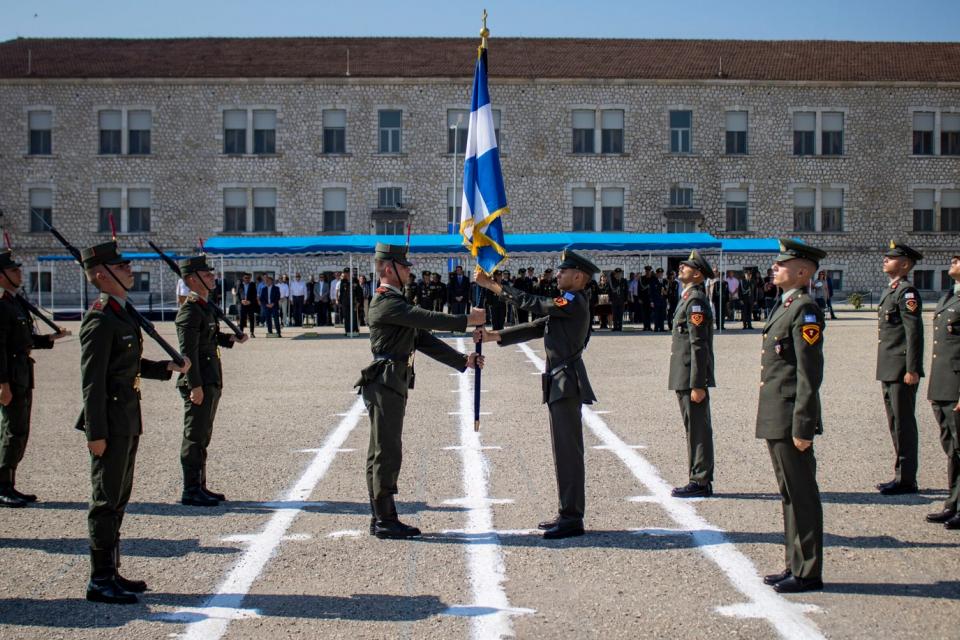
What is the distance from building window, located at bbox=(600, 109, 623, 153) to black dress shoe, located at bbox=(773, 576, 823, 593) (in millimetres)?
44839

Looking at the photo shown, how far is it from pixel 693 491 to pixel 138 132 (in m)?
45.9

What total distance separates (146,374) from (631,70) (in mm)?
45865

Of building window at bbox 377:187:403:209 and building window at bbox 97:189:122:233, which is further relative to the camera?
building window at bbox 97:189:122:233

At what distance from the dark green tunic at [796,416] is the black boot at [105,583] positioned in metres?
3.89

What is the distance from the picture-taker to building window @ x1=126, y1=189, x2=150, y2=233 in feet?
162

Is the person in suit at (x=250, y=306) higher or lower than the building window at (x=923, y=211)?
lower

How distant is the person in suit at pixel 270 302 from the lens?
31094 mm

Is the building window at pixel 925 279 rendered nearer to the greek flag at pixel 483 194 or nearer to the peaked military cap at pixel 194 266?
the greek flag at pixel 483 194

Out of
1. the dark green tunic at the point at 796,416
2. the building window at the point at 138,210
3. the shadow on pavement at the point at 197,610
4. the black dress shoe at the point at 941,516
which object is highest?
the building window at the point at 138,210

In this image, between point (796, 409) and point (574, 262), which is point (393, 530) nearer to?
point (574, 262)

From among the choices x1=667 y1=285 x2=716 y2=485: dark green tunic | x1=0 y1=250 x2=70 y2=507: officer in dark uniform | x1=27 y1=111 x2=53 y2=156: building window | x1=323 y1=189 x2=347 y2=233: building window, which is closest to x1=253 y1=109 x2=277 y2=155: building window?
x1=323 y1=189 x2=347 y2=233: building window

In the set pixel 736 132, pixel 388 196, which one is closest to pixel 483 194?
pixel 388 196

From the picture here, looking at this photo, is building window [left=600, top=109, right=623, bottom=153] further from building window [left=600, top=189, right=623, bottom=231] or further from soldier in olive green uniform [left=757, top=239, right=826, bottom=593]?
soldier in olive green uniform [left=757, top=239, right=826, bottom=593]

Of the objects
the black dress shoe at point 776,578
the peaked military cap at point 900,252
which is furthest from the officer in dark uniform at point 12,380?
the peaked military cap at point 900,252
